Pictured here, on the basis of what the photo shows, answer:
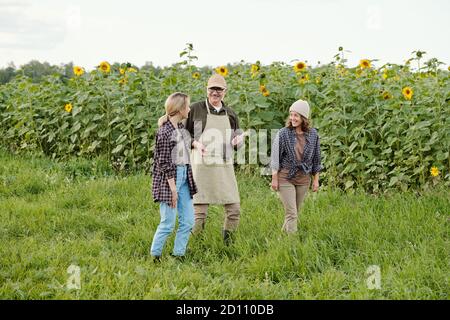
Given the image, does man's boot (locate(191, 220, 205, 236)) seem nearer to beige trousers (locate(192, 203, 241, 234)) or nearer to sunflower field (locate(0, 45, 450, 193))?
beige trousers (locate(192, 203, 241, 234))

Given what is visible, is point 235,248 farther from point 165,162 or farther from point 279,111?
point 279,111

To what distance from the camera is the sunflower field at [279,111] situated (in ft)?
21.4

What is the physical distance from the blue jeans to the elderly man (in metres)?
0.31

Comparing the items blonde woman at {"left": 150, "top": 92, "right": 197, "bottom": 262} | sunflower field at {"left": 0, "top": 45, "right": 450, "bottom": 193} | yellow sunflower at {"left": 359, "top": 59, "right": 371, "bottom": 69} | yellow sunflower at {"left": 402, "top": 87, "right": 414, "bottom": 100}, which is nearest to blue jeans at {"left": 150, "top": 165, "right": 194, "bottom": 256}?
blonde woman at {"left": 150, "top": 92, "right": 197, "bottom": 262}

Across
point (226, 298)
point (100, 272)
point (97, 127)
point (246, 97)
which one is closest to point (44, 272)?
point (100, 272)

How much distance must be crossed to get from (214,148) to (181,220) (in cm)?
68

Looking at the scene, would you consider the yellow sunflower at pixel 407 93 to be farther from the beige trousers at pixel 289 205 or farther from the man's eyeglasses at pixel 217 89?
the man's eyeglasses at pixel 217 89

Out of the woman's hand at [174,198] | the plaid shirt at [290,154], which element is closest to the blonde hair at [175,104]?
the woman's hand at [174,198]

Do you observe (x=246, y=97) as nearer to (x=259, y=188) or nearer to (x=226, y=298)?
(x=259, y=188)

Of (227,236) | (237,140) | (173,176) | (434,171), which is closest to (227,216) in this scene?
(227,236)

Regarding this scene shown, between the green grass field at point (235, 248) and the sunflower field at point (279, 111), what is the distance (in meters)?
0.51

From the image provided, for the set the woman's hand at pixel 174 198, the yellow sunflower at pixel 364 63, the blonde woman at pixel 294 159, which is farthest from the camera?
the yellow sunflower at pixel 364 63

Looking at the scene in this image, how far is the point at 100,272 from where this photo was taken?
14.5 ft

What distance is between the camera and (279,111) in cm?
785
